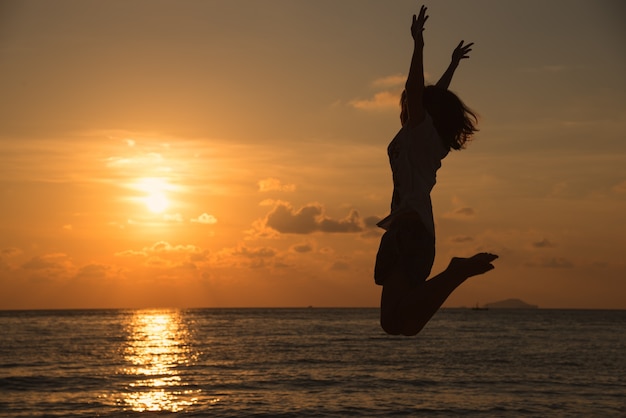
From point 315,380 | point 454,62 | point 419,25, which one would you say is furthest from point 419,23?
point 315,380

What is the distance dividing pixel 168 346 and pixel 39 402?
3285 centimetres

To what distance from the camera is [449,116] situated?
18.4 ft

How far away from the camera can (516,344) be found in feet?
185

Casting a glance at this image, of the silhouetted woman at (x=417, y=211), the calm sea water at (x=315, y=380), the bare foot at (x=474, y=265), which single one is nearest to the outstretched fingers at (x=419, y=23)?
the silhouetted woman at (x=417, y=211)

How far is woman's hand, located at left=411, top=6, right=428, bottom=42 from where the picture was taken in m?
5.04

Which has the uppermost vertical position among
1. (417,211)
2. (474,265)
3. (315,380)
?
(417,211)

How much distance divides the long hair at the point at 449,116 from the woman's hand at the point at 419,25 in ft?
1.90

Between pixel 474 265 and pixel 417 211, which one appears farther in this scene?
pixel 417 211

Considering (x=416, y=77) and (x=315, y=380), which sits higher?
(x=416, y=77)

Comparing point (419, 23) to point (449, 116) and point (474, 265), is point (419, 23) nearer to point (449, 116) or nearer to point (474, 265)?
point (449, 116)

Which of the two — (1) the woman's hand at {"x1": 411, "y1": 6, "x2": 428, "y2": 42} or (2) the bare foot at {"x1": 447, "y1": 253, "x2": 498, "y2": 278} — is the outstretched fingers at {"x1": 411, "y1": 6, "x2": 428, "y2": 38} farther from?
(2) the bare foot at {"x1": 447, "y1": 253, "x2": 498, "y2": 278}

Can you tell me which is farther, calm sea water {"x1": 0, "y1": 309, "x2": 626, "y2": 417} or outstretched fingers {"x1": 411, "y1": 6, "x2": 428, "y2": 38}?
calm sea water {"x1": 0, "y1": 309, "x2": 626, "y2": 417}

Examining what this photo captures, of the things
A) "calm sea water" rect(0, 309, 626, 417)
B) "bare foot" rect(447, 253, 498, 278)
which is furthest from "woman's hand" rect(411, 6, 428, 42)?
"calm sea water" rect(0, 309, 626, 417)

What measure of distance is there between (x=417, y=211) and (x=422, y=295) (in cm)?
60
